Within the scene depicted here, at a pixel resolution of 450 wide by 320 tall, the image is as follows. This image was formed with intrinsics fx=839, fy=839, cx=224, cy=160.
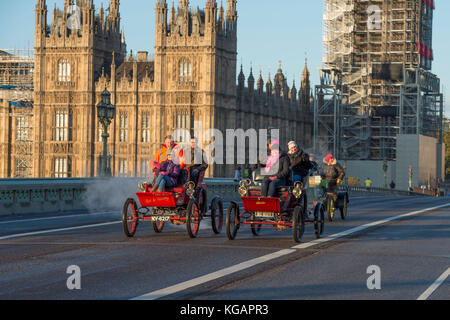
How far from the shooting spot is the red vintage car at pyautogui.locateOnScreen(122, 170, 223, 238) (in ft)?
51.0

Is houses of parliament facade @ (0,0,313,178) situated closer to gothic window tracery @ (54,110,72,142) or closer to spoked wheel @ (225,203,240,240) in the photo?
gothic window tracery @ (54,110,72,142)

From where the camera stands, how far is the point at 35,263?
11883mm

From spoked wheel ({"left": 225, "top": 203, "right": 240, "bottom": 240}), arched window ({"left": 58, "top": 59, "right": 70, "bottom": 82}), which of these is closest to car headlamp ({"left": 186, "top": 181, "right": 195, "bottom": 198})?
spoked wheel ({"left": 225, "top": 203, "right": 240, "bottom": 240})

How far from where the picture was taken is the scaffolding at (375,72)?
80.2 metres

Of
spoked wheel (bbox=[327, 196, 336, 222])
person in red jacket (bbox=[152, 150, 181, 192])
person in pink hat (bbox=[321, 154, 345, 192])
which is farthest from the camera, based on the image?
person in pink hat (bbox=[321, 154, 345, 192])

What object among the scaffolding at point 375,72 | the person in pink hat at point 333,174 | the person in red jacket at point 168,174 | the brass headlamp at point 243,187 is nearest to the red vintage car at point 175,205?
the person in red jacket at point 168,174

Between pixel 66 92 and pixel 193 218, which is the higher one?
pixel 66 92

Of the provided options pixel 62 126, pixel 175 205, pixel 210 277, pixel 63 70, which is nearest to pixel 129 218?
pixel 175 205

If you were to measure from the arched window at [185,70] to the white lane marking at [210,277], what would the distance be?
56.7m

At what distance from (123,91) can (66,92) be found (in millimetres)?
4983

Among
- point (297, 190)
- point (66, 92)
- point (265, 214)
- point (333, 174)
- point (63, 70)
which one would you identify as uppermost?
point (63, 70)

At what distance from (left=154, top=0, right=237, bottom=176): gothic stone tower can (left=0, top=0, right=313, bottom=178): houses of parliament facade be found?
0.27ft

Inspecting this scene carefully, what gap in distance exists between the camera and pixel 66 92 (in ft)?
236

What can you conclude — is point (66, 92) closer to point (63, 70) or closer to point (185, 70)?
point (63, 70)
